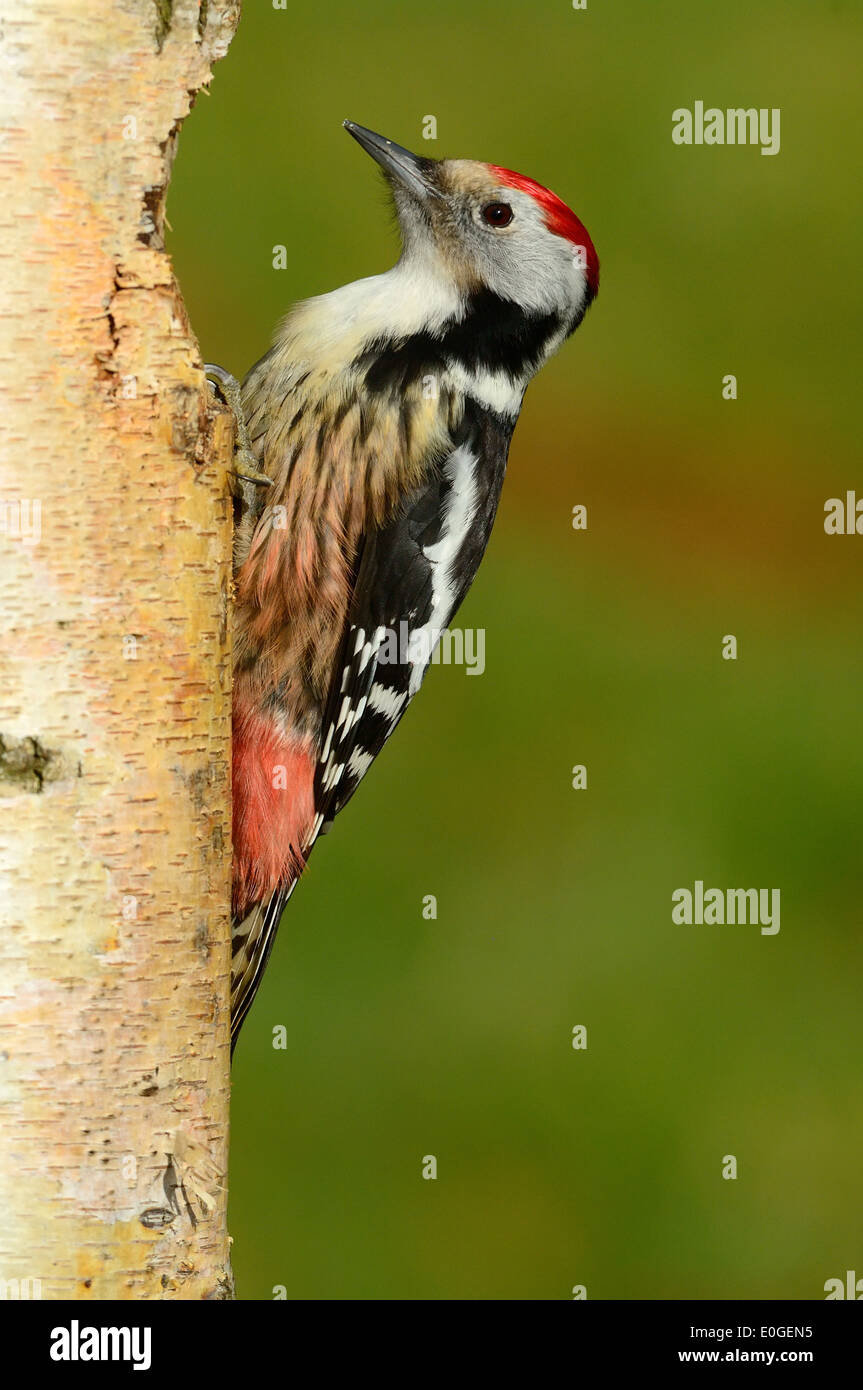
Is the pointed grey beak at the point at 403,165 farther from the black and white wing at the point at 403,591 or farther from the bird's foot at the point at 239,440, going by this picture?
the bird's foot at the point at 239,440

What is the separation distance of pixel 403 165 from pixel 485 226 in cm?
17

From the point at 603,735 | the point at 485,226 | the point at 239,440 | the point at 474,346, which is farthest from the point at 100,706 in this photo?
the point at 603,735

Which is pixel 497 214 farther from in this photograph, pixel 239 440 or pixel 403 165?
pixel 239 440

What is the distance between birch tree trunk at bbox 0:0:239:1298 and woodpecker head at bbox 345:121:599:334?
1.06 m

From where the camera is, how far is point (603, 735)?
5.43m

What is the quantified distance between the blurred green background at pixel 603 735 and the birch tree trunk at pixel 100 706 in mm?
3002

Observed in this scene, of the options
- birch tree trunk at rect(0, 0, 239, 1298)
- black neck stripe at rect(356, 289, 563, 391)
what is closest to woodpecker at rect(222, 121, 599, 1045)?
black neck stripe at rect(356, 289, 563, 391)

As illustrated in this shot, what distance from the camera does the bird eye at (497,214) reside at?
2736 millimetres

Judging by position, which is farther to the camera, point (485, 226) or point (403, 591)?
point (485, 226)

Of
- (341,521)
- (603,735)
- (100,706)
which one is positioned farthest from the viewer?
(603,735)

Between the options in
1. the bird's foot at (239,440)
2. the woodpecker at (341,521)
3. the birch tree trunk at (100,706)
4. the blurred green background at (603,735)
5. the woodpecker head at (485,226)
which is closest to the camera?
the birch tree trunk at (100,706)

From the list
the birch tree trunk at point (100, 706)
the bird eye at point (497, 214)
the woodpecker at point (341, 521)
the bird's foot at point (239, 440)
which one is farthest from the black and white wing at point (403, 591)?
the birch tree trunk at point (100, 706)

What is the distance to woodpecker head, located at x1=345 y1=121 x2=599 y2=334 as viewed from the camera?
272cm

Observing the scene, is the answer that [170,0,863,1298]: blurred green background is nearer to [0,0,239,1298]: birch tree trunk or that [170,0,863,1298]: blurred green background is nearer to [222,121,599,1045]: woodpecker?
[222,121,599,1045]: woodpecker
